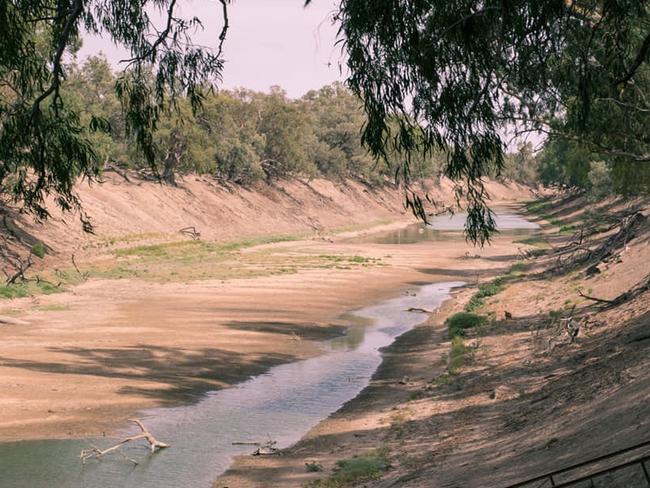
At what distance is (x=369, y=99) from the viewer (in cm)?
952

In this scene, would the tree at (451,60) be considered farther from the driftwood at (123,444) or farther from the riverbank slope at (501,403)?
the driftwood at (123,444)

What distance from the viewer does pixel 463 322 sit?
2556 centimetres

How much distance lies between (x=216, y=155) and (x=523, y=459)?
59177mm

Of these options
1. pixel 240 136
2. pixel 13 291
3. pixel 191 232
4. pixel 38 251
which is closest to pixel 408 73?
pixel 13 291

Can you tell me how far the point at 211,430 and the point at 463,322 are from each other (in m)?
11.7

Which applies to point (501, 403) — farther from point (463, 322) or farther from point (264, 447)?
point (463, 322)

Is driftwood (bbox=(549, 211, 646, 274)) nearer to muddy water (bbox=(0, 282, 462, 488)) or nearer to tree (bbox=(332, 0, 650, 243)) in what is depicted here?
muddy water (bbox=(0, 282, 462, 488))

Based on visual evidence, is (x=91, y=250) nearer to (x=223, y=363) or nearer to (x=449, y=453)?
(x=223, y=363)

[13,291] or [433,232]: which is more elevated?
[13,291]

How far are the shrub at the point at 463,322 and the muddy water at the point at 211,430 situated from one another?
2.68m

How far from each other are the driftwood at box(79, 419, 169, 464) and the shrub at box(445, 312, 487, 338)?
11.8 m

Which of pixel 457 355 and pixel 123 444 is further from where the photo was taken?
pixel 457 355

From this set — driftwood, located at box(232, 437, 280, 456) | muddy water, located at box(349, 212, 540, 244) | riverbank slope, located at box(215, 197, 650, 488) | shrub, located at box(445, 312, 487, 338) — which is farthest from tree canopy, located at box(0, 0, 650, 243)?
muddy water, located at box(349, 212, 540, 244)

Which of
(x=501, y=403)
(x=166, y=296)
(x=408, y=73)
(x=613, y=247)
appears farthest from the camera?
(x=166, y=296)
